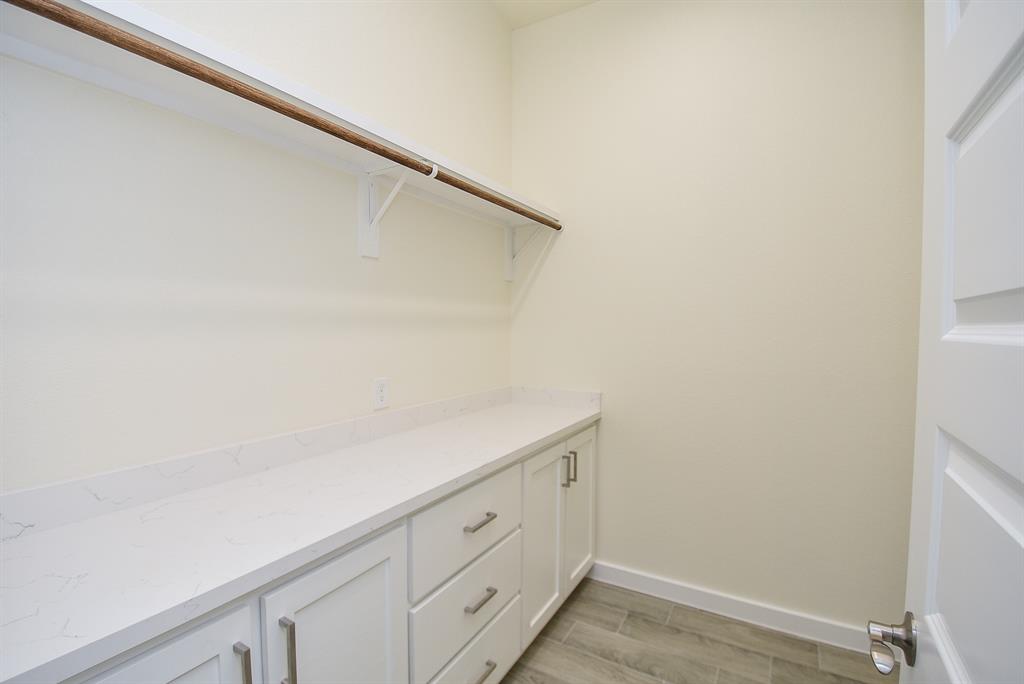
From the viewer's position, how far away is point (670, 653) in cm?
166

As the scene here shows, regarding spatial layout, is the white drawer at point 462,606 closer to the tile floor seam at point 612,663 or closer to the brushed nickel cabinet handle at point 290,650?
the brushed nickel cabinet handle at point 290,650

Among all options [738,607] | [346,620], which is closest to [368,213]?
[346,620]

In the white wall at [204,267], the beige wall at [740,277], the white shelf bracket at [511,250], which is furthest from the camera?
the white shelf bracket at [511,250]

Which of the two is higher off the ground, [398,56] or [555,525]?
[398,56]

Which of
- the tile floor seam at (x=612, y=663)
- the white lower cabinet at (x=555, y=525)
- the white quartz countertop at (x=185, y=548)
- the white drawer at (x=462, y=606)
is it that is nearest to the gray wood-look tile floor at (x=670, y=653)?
the tile floor seam at (x=612, y=663)

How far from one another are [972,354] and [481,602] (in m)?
1.26

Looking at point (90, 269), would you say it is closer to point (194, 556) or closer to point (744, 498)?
point (194, 556)

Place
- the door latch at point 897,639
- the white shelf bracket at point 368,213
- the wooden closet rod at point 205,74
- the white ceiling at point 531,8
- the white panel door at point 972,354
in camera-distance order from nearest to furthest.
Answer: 1. the white panel door at point 972,354
2. the door latch at point 897,639
3. the wooden closet rod at point 205,74
4. the white shelf bracket at point 368,213
5. the white ceiling at point 531,8

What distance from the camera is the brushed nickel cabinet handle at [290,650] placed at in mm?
778

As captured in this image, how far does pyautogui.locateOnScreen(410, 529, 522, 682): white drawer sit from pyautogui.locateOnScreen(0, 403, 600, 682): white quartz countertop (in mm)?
282

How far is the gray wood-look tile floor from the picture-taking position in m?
1.54

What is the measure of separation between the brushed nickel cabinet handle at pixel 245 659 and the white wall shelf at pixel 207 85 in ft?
3.34

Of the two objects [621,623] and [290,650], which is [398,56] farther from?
[621,623]

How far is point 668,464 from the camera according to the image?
2.00 m
